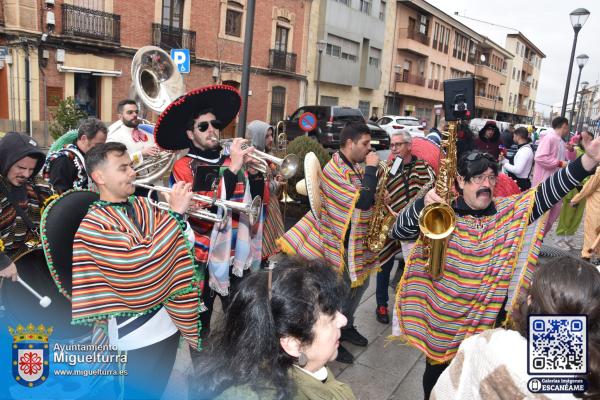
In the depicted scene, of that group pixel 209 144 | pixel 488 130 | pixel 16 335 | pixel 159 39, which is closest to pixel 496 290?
pixel 209 144

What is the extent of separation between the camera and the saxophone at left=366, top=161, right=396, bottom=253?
3.79 meters

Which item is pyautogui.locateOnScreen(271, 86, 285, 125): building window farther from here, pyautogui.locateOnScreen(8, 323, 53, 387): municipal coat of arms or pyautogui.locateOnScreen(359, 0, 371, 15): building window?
pyautogui.locateOnScreen(8, 323, 53, 387): municipal coat of arms

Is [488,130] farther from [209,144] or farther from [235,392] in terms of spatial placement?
[235,392]

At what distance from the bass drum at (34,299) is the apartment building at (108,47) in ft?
33.7

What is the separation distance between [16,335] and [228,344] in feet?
6.93

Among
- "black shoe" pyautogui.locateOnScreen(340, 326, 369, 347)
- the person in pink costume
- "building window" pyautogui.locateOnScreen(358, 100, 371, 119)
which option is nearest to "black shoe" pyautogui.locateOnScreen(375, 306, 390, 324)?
"black shoe" pyautogui.locateOnScreen(340, 326, 369, 347)

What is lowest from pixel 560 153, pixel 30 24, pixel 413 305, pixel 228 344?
pixel 413 305

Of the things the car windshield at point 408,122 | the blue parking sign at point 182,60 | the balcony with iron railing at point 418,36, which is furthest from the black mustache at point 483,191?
the balcony with iron railing at point 418,36

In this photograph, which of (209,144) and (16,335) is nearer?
(16,335)

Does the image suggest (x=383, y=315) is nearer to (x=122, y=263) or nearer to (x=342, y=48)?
(x=122, y=263)

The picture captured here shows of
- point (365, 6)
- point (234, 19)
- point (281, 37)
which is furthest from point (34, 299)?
point (365, 6)

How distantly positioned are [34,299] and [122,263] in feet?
3.75

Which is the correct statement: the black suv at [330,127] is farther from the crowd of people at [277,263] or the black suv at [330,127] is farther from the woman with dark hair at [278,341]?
the woman with dark hair at [278,341]

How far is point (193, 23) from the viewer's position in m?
19.5
